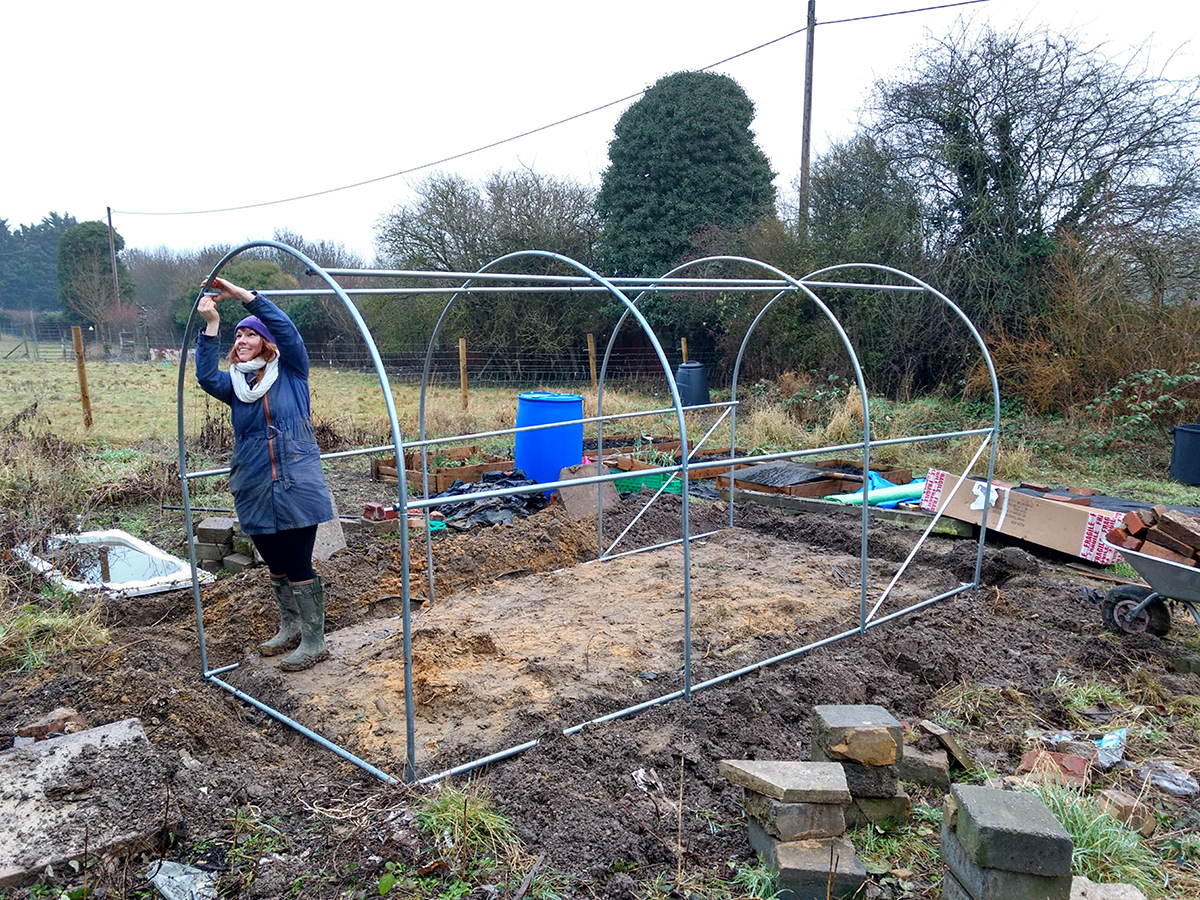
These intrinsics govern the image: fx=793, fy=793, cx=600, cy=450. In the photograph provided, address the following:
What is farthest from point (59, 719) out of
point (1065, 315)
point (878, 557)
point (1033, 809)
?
point (1065, 315)

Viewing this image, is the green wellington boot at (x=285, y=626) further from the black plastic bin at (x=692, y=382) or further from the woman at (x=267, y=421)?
the black plastic bin at (x=692, y=382)

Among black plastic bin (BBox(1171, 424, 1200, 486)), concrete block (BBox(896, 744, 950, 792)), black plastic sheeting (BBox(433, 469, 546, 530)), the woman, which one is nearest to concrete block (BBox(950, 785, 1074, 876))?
concrete block (BBox(896, 744, 950, 792))

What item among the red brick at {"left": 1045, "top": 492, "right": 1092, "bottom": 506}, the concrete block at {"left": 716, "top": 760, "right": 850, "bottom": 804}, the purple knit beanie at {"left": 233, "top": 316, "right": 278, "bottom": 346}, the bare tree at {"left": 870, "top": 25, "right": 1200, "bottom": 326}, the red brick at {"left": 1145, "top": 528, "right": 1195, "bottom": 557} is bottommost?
the concrete block at {"left": 716, "top": 760, "right": 850, "bottom": 804}

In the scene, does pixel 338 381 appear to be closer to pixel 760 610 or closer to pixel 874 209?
pixel 874 209

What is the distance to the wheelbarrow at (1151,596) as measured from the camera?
4.29 metres

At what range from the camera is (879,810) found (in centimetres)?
291

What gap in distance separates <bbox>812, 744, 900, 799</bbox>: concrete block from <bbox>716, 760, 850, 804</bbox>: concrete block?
0.62 ft

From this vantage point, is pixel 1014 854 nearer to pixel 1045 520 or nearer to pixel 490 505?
pixel 1045 520

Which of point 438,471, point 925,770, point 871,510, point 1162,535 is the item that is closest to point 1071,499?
point 871,510

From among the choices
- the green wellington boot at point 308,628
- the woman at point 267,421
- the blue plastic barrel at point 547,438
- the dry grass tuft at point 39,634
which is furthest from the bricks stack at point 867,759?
the blue plastic barrel at point 547,438

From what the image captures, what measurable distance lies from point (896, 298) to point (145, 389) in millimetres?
15789

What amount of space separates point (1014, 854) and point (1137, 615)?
3269 mm

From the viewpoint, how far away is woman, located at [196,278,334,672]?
3805 millimetres

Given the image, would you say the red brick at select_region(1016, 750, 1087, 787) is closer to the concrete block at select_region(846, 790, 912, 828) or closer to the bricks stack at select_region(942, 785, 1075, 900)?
the concrete block at select_region(846, 790, 912, 828)
